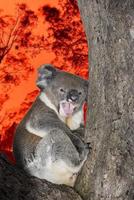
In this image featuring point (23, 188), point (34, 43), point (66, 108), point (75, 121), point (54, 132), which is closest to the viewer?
point (23, 188)

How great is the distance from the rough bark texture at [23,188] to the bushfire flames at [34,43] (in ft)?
22.1

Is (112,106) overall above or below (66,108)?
above

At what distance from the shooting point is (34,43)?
1055cm

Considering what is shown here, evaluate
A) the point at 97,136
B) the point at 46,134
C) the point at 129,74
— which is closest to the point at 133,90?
the point at 129,74

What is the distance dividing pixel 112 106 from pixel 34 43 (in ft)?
23.9

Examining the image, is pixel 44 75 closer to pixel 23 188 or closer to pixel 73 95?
pixel 73 95

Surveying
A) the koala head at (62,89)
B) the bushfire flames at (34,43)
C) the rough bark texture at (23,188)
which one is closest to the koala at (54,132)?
the koala head at (62,89)

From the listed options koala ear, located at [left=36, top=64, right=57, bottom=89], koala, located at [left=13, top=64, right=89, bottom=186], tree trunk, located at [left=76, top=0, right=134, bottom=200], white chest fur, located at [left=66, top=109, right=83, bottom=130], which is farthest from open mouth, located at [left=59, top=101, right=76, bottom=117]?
tree trunk, located at [left=76, top=0, right=134, bottom=200]

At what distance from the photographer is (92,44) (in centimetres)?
368

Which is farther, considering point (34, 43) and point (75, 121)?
point (34, 43)

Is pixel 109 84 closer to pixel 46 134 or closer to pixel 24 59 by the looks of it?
pixel 46 134

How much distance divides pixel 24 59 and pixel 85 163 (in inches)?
281

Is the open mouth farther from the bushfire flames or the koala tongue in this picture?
the bushfire flames

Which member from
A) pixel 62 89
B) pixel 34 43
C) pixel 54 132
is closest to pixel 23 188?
pixel 54 132
